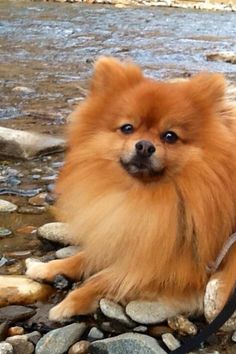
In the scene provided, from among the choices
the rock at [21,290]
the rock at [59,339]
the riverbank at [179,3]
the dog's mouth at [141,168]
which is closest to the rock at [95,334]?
the rock at [59,339]

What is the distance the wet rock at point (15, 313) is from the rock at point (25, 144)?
2.21 metres

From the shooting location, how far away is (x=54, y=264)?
114 inches

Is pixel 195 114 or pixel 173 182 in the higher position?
pixel 195 114

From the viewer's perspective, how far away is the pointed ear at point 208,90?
263 cm

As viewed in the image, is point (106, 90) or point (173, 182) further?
point (106, 90)

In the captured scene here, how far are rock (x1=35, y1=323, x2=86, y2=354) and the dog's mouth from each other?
2.12 ft

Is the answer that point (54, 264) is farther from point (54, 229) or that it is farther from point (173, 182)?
point (173, 182)

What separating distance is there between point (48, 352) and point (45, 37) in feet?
32.9

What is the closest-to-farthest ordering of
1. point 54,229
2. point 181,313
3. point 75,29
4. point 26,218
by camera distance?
point 181,313, point 54,229, point 26,218, point 75,29

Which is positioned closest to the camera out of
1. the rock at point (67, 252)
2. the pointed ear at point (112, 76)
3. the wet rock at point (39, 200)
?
the pointed ear at point (112, 76)

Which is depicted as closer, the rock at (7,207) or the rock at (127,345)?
the rock at (127,345)

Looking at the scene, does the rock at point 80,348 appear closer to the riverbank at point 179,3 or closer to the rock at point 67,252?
the rock at point 67,252

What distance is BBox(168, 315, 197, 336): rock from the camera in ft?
8.16

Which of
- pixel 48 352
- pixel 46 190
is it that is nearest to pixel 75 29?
pixel 46 190
